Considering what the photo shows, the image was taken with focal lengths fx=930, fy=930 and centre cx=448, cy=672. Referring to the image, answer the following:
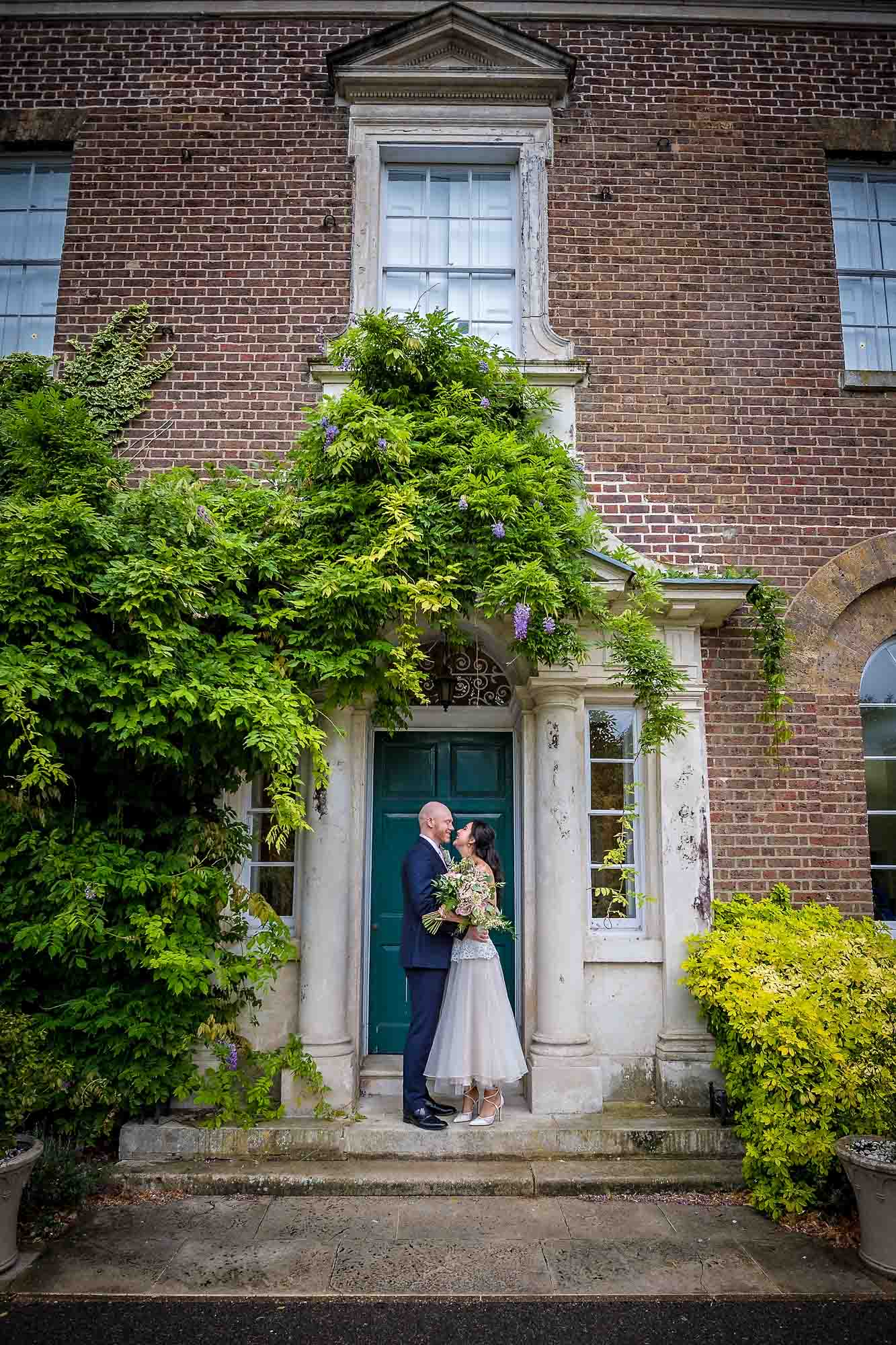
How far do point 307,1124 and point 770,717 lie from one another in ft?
13.9

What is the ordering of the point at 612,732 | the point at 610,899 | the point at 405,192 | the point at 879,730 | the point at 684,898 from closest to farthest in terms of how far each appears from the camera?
the point at 684,898 → the point at 610,899 → the point at 612,732 → the point at 879,730 → the point at 405,192

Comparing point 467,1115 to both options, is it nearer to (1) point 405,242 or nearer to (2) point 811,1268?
(2) point 811,1268

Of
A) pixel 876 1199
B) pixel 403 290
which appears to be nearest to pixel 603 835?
pixel 876 1199

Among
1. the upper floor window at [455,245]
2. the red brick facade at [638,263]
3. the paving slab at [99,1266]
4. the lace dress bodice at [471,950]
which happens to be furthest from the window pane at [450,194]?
the paving slab at [99,1266]

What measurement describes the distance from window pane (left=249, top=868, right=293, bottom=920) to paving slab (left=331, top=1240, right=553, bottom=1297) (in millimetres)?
2447

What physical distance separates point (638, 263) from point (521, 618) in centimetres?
371

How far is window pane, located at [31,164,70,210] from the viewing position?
793cm

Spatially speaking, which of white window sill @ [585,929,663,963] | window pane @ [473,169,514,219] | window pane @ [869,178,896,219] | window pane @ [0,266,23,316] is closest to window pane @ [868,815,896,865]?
white window sill @ [585,929,663,963]

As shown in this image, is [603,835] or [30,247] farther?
[30,247]

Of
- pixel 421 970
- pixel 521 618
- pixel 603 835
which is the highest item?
pixel 521 618

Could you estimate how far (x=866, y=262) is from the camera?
7.88 m

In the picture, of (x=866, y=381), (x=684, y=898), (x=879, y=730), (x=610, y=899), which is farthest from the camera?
(x=866, y=381)

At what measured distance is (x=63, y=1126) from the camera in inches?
215

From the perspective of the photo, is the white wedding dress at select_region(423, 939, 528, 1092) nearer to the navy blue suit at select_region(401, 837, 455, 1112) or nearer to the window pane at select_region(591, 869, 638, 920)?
the navy blue suit at select_region(401, 837, 455, 1112)
